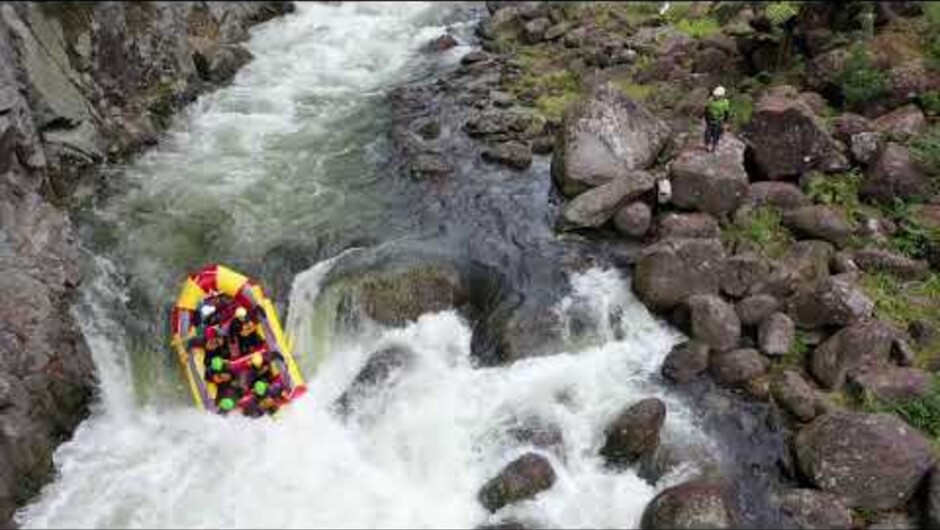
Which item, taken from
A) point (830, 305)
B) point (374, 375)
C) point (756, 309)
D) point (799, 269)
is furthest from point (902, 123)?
point (374, 375)

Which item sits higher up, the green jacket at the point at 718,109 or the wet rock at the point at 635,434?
the green jacket at the point at 718,109

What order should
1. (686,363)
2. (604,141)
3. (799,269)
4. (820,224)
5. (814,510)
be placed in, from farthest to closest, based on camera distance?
(604,141), (820,224), (799,269), (686,363), (814,510)

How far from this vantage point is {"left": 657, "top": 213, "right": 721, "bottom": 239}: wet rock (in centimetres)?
1471

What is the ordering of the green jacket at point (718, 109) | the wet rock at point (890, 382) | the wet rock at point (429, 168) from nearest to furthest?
1. the wet rock at point (890, 382)
2. the green jacket at point (718, 109)
3. the wet rock at point (429, 168)

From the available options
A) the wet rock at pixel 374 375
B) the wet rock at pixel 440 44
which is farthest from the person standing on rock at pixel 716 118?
the wet rock at pixel 440 44

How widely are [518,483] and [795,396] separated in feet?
12.7

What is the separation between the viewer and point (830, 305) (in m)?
12.8

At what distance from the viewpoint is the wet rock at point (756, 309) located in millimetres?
13117

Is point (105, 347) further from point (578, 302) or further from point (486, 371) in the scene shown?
point (578, 302)

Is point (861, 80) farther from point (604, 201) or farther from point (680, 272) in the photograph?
point (680, 272)

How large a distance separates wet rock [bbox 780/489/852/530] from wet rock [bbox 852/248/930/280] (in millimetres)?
4571

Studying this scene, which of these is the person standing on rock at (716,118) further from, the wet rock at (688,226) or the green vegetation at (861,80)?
the green vegetation at (861,80)

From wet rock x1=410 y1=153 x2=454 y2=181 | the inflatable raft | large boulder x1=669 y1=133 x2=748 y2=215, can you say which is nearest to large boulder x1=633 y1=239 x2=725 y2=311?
large boulder x1=669 y1=133 x2=748 y2=215

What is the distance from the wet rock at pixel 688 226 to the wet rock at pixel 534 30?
9900 mm
